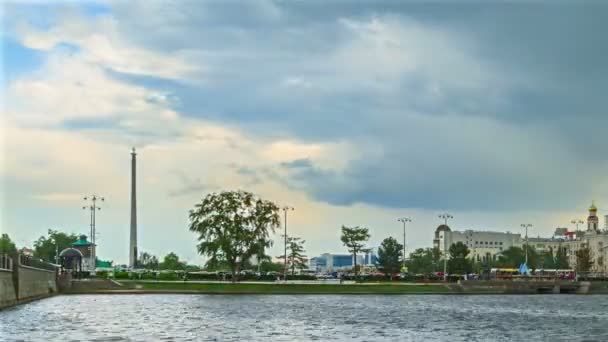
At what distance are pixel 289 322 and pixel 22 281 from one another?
35481 millimetres

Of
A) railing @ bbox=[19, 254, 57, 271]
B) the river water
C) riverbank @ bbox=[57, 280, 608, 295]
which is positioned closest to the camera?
the river water

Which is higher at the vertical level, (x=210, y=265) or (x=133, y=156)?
(x=133, y=156)

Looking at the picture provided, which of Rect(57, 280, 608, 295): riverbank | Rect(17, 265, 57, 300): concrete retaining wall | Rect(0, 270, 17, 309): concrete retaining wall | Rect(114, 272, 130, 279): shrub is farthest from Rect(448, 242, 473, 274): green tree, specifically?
Rect(0, 270, 17, 309): concrete retaining wall

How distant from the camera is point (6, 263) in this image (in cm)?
7881

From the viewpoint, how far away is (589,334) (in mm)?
62375

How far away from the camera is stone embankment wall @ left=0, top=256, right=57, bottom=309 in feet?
263

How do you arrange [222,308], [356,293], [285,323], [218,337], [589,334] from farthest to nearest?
[356,293] → [222,308] → [285,323] → [589,334] → [218,337]

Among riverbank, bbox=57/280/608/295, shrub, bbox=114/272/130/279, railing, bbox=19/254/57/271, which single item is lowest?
riverbank, bbox=57/280/608/295

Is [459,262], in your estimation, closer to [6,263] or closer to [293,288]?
[293,288]

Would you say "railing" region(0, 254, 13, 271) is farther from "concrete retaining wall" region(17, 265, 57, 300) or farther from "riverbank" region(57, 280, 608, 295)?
"riverbank" region(57, 280, 608, 295)

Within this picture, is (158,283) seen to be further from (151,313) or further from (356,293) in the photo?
(151,313)

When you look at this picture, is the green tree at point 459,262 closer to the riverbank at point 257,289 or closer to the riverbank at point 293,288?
the riverbank at point 293,288

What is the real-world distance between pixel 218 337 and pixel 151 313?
24.0 m

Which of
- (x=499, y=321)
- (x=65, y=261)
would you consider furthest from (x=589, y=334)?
(x=65, y=261)
